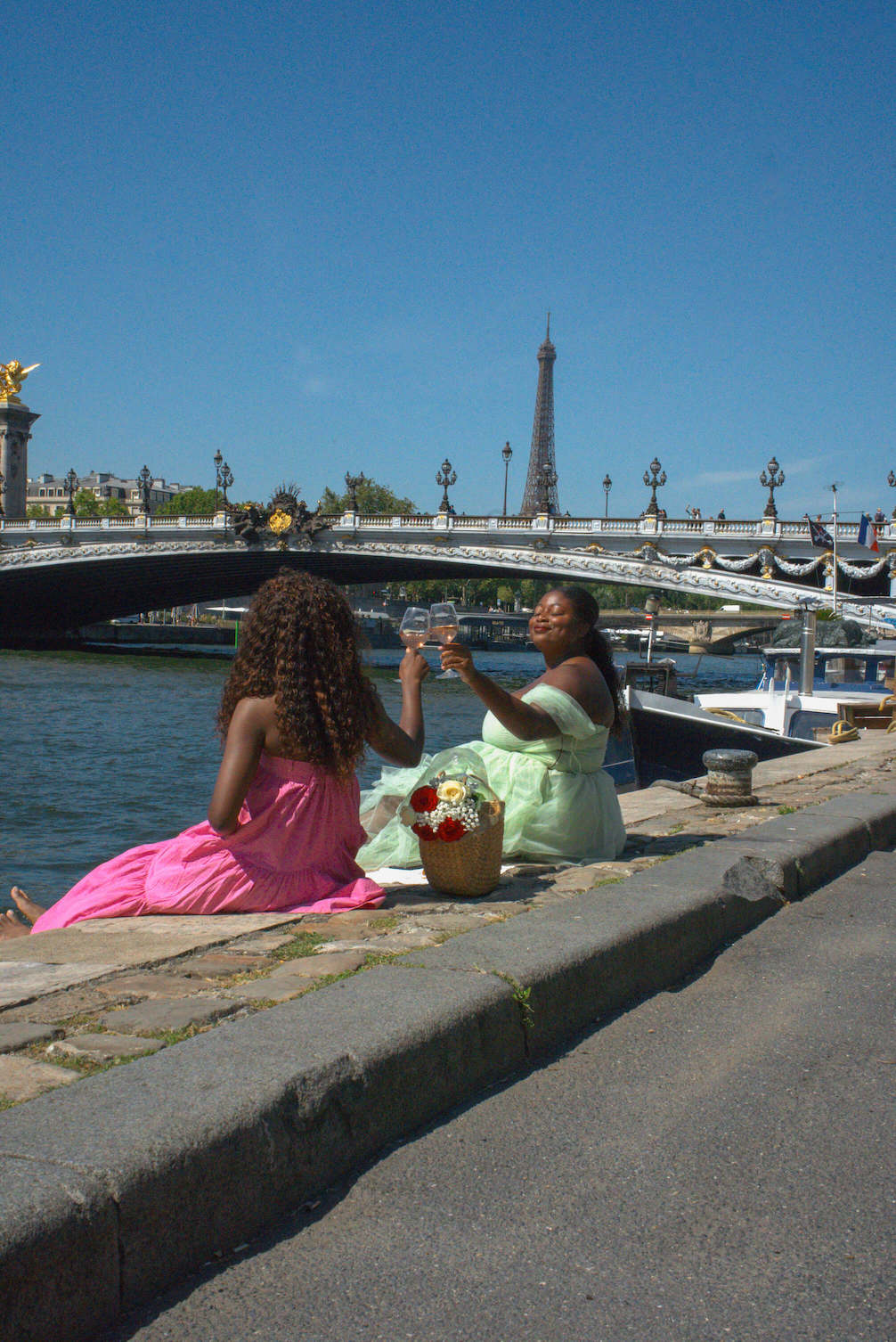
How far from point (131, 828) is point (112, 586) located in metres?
37.9

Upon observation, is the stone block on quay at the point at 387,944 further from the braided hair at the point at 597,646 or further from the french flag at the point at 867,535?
the french flag at the point at 867,535

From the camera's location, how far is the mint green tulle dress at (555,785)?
15.1 ft

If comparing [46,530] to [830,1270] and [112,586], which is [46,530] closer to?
[112,586]

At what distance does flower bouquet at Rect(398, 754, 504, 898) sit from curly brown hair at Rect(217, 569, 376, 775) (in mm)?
347

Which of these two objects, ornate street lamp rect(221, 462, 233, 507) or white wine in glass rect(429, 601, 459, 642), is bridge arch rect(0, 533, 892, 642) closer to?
ornate street lamp rect(221, 462, 233, 507)

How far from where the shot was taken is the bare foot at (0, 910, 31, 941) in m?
4.06

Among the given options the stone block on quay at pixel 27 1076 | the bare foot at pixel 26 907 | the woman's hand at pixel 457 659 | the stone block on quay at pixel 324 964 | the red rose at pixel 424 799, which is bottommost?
the bare foot at pixel 26 907

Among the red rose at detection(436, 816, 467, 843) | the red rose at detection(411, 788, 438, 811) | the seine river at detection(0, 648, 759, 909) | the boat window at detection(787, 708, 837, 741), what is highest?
the red rose at detection(411, 788, 438, 811)

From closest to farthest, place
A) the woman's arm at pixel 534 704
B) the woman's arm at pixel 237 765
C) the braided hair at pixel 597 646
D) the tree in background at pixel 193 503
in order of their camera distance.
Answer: the woman's arm at pixel 237 765, the woman's arm at pixel 534 704, the braided hair at pixel 597 646, the tree in background at pixel 193 503

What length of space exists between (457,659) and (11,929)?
1.77m

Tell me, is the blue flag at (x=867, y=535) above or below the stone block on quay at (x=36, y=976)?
above

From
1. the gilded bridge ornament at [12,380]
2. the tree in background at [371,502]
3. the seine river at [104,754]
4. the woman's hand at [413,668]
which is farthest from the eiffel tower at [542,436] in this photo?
the woman's hand at [413,668]

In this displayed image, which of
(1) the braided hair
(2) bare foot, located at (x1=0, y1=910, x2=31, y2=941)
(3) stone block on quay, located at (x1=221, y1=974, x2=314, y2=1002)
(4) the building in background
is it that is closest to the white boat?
(1) the braided hair

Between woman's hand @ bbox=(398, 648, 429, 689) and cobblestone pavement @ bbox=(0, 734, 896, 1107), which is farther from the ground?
woman's hand @ bbox=(398, 648, 429, 689)
